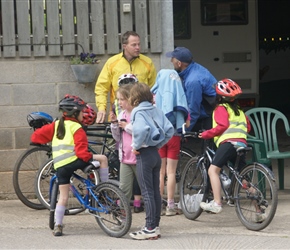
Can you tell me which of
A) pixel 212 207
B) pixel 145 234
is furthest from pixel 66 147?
pixel 212 207

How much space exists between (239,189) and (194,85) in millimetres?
1451

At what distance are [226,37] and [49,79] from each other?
6186mm

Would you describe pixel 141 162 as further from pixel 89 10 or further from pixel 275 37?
pixel 275 37

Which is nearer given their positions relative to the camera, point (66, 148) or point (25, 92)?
point (66, 148)

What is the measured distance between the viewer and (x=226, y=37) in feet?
50.2

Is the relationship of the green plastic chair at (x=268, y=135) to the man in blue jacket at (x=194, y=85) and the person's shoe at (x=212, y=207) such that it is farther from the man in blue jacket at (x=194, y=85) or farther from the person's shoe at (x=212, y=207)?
the person's shoe at (x=212, y=207)

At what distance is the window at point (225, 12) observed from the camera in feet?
49.9

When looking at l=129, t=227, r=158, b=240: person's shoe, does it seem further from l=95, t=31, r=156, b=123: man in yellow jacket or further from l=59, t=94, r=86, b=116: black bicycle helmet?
l=95, t=31, r=156, b=123: man in yellow jacket

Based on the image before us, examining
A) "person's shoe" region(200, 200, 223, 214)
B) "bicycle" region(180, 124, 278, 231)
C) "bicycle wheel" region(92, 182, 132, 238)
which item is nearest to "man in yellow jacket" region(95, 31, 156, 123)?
"bicycle" region(180, 124, 278, 231)

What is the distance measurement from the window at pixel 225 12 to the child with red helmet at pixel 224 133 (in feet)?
22.6

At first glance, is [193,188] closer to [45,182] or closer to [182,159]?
[182,159]

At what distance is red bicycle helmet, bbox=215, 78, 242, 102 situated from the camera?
8406 millimetres

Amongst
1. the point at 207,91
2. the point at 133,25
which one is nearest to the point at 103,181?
the point at 207,91

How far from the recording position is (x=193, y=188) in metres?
8.90
